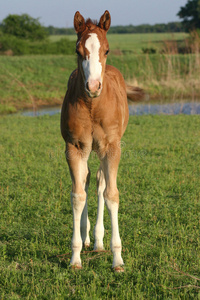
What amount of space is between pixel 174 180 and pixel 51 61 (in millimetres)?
24911

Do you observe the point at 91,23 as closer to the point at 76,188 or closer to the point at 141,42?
the point at 76,188

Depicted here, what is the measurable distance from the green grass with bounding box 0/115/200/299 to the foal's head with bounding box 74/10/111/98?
1.83 meters

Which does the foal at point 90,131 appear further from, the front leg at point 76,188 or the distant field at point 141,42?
the distant field at point 141,42

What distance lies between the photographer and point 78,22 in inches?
133

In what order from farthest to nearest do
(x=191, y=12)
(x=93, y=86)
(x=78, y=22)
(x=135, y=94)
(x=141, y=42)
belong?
(x=141, y=42) → (x=191, y=12) → (x=135, y=94) → (x=78, y=22) → (x=93, y=86)

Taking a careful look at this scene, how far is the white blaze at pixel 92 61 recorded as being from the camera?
300cm

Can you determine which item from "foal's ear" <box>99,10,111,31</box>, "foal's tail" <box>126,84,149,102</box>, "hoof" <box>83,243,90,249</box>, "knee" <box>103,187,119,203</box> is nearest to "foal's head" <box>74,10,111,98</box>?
"foal's ear" <box>99,10,111,31</box>

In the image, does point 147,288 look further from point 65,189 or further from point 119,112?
point 65,189

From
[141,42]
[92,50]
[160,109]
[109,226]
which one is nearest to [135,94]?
[109,226]

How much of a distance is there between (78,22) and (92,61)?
573 mm

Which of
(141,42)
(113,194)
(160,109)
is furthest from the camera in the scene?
(141,42)

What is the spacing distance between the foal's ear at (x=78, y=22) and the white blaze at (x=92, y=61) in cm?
24

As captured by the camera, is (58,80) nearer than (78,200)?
No

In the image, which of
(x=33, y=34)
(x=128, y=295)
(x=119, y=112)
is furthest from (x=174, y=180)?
(x=33, y=34)
